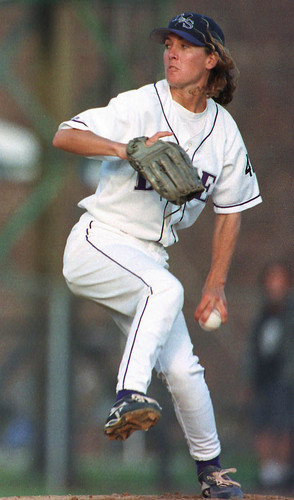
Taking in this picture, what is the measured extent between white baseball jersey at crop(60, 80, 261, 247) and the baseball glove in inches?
8.8

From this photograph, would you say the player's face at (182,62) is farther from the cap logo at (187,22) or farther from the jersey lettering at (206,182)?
the jersey lettering at (206,182)

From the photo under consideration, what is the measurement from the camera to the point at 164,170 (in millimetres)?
3896

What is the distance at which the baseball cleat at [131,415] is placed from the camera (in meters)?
3.60

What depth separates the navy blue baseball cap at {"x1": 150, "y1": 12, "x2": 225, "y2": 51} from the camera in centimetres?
418

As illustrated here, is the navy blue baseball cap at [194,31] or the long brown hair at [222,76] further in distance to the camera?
the long brown hair at [222,76]

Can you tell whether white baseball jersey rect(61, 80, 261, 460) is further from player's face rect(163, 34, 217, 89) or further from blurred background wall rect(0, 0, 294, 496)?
blurred background wall rect(0, 0, 294, 496)

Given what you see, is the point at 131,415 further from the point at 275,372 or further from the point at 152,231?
the point at 275,372

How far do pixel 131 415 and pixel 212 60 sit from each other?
5.25 ft

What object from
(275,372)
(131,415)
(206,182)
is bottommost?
(275,372)

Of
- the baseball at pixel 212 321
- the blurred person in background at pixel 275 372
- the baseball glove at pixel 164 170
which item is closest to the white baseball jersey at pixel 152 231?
the baseball at pixel 212 321

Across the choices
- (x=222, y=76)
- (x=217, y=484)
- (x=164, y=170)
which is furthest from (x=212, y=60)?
(x=217, y=484)

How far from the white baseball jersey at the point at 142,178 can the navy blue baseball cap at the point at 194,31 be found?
235 mm

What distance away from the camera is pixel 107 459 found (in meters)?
8.78

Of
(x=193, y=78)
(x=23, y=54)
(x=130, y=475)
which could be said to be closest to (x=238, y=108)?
(x=23, y=54)
